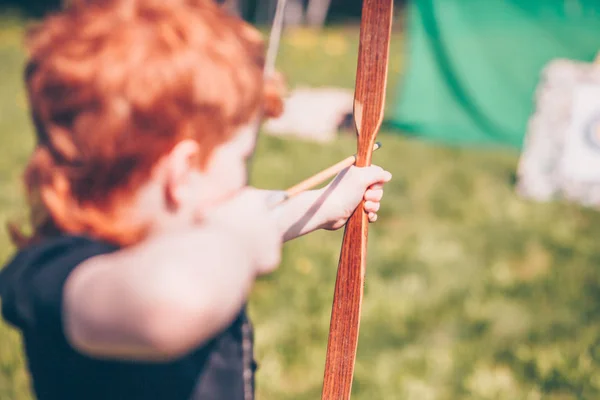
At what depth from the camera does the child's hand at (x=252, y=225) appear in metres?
0.59

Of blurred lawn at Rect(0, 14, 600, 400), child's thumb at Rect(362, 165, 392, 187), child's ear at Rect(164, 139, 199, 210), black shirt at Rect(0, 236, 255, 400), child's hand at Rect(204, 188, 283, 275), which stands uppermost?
child's ear at Rect(164, 139, 199, 210)

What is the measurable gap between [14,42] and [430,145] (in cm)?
509

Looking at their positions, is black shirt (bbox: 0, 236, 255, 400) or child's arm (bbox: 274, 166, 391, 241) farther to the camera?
child's arm (bbox: 274, 166, 391, 241)

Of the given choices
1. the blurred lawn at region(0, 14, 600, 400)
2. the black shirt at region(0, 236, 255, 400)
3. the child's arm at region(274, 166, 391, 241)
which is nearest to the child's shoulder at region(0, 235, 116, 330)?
the black shirt at region(0, 236, 255, 400)

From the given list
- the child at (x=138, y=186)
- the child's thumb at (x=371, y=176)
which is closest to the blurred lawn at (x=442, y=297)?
the child's thumb at (x=371, y=176)

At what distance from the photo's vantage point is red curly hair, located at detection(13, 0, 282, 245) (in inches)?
22.9

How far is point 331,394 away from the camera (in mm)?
860

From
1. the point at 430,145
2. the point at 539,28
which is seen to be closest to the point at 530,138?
the point at 430,145

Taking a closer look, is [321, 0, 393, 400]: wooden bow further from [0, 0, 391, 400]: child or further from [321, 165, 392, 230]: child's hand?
[0, 0, 391, 400]: child

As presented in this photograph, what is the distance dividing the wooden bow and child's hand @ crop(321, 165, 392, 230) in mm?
12

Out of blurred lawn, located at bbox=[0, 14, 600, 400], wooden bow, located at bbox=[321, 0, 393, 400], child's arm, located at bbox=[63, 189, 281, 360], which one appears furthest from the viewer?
blurred lawn, located at bbox=[0, 14, 600, 400]

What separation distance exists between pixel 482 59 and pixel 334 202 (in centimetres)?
328

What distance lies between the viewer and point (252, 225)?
60 cm

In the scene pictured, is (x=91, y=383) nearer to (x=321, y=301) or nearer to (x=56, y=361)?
(x=56, y=361)
